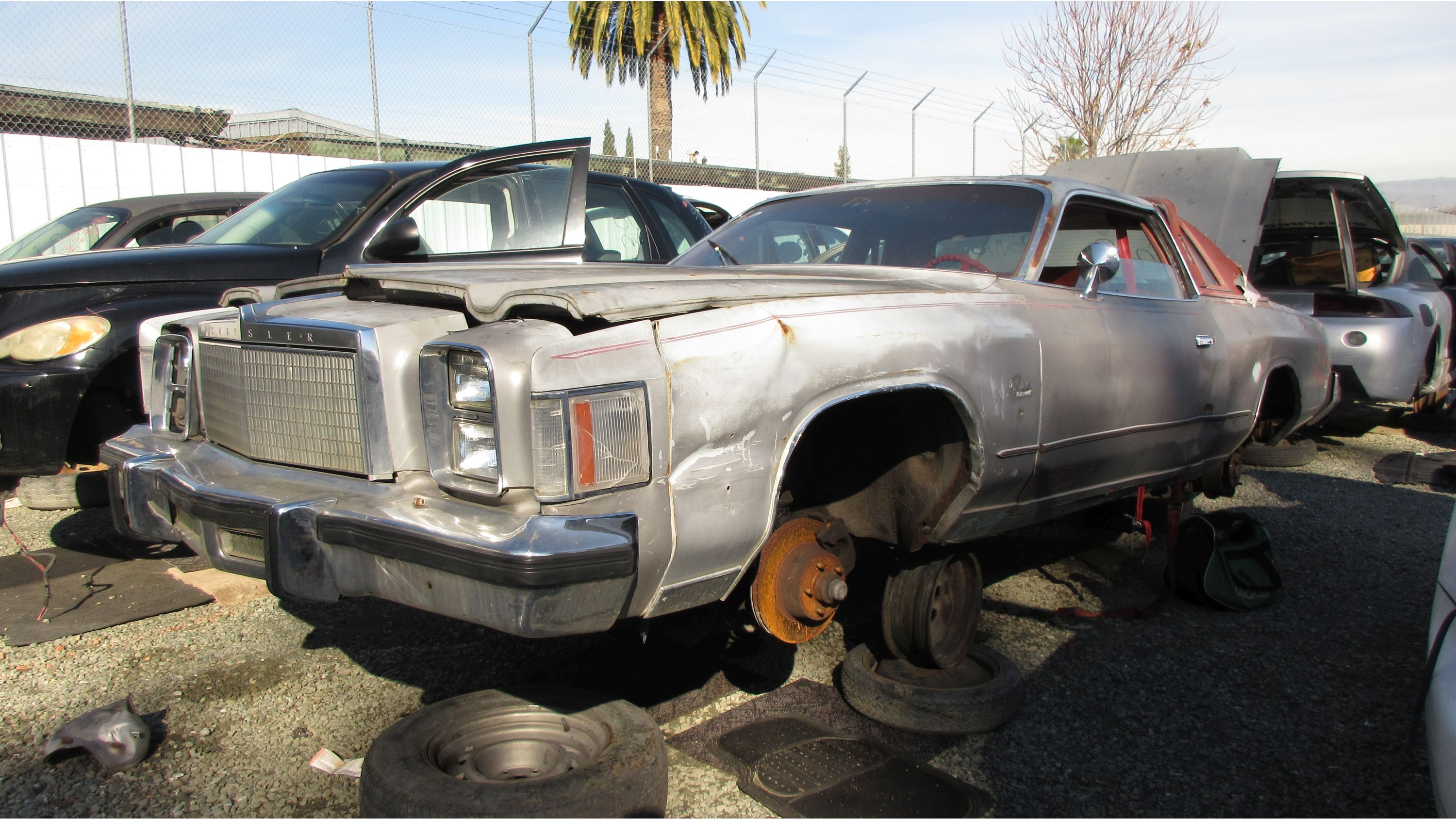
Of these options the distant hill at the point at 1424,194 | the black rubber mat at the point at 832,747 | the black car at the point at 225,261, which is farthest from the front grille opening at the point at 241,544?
the distant hill at the point at 1424,194

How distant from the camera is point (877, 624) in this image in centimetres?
354

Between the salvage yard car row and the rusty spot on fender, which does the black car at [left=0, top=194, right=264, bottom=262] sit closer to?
the salvage yard car row

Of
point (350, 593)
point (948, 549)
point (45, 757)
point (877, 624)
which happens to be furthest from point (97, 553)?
point (948, 549)

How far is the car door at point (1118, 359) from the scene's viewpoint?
9.58ft

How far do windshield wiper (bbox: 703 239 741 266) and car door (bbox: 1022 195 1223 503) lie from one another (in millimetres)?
1153

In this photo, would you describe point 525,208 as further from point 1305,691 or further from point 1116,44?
point 1116,44

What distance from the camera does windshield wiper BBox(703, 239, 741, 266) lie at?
3680mm

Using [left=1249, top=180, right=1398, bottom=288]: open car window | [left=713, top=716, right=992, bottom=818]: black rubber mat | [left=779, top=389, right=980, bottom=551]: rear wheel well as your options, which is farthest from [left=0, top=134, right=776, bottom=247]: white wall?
[left=713, top=716, right=992, bottom=818]: black rubber mat

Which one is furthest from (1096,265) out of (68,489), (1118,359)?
(68,489)

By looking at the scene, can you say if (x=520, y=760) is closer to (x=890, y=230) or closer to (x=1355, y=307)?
(x=890, y=230)

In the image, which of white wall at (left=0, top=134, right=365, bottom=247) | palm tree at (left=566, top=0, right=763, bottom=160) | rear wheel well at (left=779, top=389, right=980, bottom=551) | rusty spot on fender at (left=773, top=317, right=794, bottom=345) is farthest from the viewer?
palm tree at (left=566, top=0, right=763, bottom=160)

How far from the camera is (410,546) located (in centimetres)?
196

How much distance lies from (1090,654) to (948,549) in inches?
30.9

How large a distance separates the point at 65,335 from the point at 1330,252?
27.0 ft
